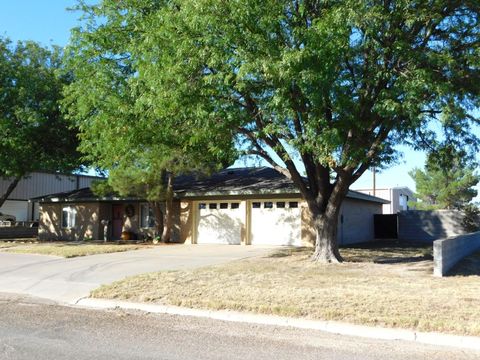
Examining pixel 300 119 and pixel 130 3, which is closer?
pixel 300 119

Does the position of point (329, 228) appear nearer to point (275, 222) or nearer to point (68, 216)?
point (275, 222)

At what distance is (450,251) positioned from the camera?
1494 centimetres

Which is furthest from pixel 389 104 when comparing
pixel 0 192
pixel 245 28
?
pixel 0 192

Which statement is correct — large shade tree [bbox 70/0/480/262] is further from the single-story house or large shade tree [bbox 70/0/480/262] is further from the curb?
the single-story house

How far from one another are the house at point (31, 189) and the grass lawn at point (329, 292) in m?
30.2

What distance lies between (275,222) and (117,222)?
10190 millimetres

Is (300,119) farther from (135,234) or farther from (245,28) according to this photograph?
(135,234)

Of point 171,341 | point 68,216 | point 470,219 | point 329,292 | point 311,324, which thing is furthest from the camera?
point 68,216

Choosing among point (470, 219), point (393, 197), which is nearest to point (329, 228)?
point (470, 219)

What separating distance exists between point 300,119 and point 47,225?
22.8m

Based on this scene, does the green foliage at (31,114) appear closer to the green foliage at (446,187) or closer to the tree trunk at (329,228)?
the tree trunk at (329,228)

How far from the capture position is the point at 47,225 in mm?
31141

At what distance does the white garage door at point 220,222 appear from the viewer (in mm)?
24286

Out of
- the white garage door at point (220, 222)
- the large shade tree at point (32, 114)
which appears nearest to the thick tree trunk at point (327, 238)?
the white garage door at point (220, 222)
